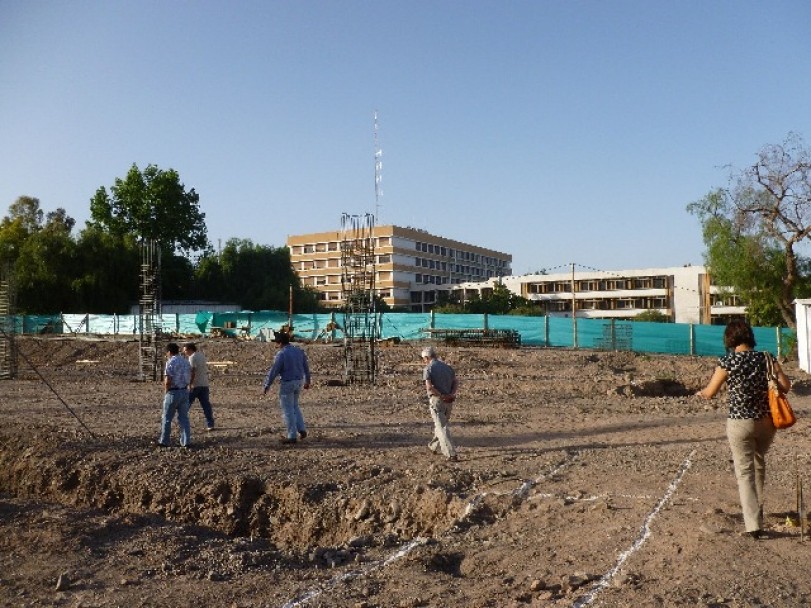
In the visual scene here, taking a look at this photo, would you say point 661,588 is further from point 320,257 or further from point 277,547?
point 320,257

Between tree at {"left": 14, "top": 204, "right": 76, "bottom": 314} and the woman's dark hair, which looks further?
tree at {"left": 14, "top": 204, "right": 76, "bottom": 314}

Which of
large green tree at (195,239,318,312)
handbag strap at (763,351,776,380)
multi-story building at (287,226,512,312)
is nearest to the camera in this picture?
handbag strap at (763,351,776,380)

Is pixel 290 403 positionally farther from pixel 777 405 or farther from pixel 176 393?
Result: pixel 777 405

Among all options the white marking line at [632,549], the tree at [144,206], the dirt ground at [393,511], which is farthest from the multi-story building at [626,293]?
the white marking line at [632,549]

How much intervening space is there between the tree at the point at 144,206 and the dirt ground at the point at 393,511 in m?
47.0

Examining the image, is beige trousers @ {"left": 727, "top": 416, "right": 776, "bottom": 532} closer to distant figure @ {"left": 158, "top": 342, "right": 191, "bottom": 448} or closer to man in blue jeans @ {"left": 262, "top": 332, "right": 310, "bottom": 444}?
man in blue jeans @ {"left": 262, "top": 332, "right": 310, "bottom": 444}

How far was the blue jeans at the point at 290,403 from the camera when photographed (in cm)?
1141

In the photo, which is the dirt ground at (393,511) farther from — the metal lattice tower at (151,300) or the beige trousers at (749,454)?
the metal lattice tower at (151,300)

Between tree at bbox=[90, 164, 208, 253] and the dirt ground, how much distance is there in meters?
47.0

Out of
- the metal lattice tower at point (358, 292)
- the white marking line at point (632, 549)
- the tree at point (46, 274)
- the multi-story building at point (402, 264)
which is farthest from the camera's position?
Result: the multi-story building at point (402, 264)

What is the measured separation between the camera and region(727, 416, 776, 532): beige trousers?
599 cm

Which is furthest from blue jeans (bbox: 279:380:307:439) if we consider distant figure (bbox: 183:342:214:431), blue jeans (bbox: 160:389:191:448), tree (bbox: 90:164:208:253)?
tree (bbox: 90:164:208:253)

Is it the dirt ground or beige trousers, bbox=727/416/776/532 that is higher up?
beige trousers, bbox=727/416/776/532

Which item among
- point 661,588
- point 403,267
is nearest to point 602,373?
point 661,588
